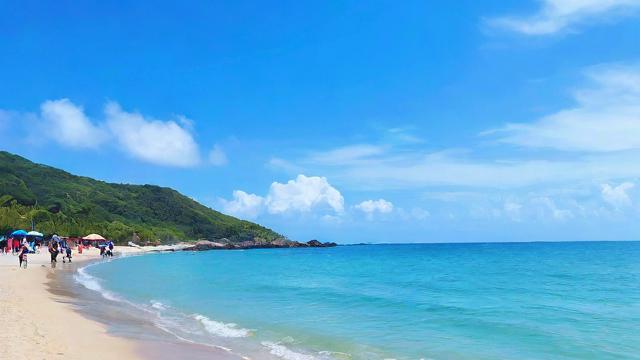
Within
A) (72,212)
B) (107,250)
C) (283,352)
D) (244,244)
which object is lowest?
(283,352)

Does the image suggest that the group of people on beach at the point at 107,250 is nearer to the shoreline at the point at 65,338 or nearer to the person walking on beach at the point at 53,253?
the person walking on beach at the point at 53,253

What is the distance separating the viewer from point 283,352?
556 inches

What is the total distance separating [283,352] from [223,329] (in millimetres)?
3907

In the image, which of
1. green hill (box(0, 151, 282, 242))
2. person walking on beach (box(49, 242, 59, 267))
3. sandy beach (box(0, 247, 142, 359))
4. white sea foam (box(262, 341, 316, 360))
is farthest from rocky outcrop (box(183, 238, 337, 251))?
white sea foam (box(262, 341, 316, 360))

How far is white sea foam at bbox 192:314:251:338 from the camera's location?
1665 cm

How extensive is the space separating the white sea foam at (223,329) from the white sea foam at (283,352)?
1.65 metres

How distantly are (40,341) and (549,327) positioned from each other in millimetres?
15454

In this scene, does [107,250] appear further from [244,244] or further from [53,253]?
[244,244]

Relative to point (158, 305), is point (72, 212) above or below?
above

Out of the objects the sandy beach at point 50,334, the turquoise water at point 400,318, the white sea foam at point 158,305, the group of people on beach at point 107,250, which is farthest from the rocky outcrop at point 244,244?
the sandy beach at point 50,334

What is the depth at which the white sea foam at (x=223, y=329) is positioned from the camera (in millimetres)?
16647

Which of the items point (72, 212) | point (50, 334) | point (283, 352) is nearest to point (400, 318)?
point (283, 352)

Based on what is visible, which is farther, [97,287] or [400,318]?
[97,287]

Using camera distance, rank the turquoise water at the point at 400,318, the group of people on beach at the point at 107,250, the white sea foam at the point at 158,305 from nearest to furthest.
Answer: the turquoise water at the point at 400,318
the white sea foam at the point at 158,305
the group of people on beach at the point at 107,250
